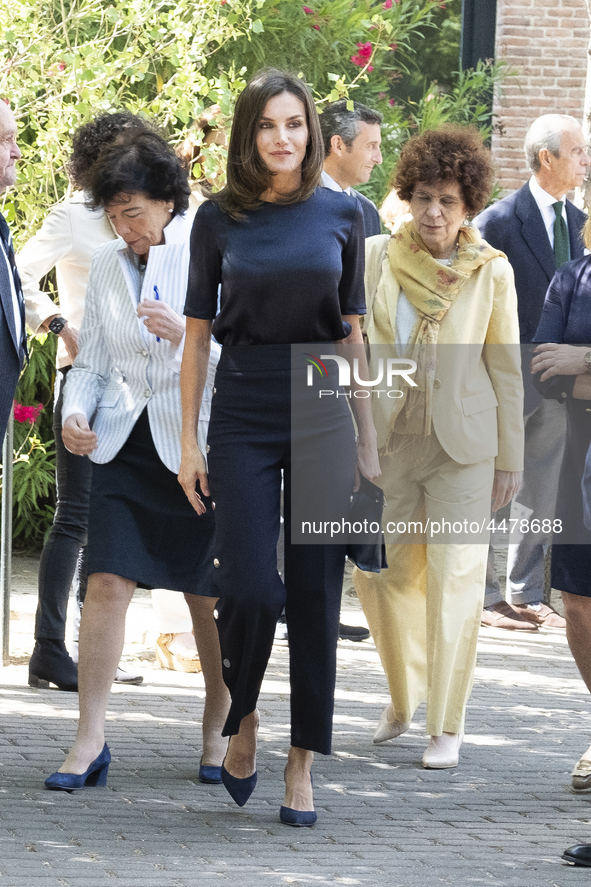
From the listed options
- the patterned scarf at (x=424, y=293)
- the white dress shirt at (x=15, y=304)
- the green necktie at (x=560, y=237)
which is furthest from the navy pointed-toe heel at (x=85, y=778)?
the green necktie at (x=560, y=237)

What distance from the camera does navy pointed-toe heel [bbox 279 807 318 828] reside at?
369 centimetres

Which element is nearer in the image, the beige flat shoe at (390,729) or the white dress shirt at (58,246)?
the beige flat shoe at (390,729)

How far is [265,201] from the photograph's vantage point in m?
3.59

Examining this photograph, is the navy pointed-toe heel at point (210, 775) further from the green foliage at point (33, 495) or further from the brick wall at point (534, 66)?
the brick wall at point (534, 66)

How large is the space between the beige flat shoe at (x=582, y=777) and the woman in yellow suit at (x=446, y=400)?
427 millimetres

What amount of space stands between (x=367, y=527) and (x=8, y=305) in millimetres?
1280

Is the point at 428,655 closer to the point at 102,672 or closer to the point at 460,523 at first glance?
the point at 460,523

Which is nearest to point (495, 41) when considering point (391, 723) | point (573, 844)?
point (391, 723)

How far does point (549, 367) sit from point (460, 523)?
66 cm

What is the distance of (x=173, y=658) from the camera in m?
5.61

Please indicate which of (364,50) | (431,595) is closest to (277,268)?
(431,595)

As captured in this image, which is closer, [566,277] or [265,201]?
[265,201]

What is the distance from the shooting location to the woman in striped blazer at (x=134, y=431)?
3896 mm

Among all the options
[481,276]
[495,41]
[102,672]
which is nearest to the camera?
[102,672]
